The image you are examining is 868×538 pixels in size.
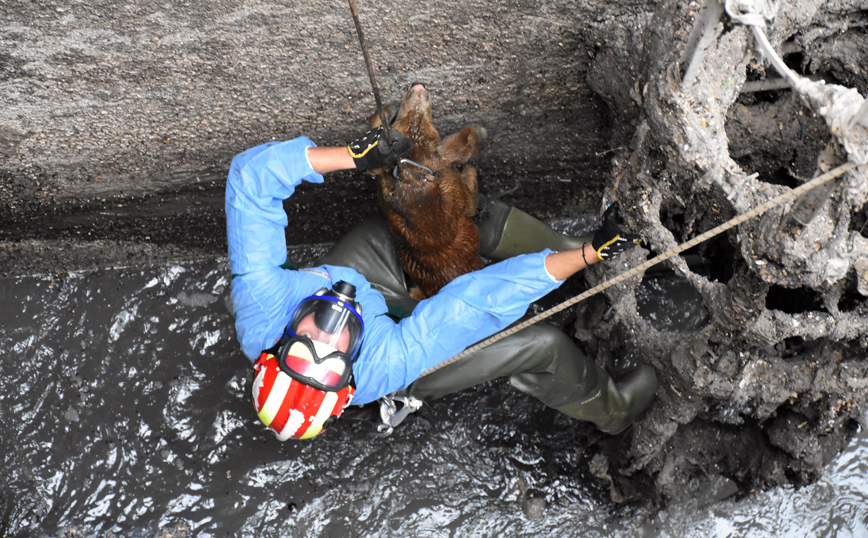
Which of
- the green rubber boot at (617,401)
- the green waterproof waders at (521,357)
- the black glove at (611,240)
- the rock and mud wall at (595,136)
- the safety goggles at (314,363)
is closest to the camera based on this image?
the rock and mud wall at (595,136)

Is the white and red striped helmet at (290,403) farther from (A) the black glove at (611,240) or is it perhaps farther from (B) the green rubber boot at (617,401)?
(B) the green rubber boot at (617,401)

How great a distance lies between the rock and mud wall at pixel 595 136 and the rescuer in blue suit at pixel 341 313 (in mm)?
416

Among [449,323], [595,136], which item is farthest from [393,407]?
[595,136]

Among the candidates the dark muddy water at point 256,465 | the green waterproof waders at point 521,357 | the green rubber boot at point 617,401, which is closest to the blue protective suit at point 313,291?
the green waterproof waders at point 521,357

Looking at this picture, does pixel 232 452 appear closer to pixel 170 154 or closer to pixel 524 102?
pixel 170 154

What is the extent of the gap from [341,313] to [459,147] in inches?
39.6

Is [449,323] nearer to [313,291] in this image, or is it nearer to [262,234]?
[313,291]

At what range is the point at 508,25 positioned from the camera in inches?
107

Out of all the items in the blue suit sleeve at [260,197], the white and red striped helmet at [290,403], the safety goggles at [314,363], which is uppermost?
the blue suit sleeve at [260,197]

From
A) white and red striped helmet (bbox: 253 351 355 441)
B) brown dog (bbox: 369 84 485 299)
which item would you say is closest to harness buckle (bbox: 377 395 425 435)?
white and red striped helmet (bbox: 253 351 355 441)

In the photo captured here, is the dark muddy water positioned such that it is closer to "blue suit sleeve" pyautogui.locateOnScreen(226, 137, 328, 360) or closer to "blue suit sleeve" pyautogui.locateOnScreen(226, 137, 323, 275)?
"blue suit sleeve" pyautogui.locateOnScreen(226, 137, 328, 360)

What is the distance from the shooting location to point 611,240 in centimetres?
238

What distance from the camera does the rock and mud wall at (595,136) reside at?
6.88 feet

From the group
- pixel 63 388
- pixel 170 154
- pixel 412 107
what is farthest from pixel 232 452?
pixel 412 107
